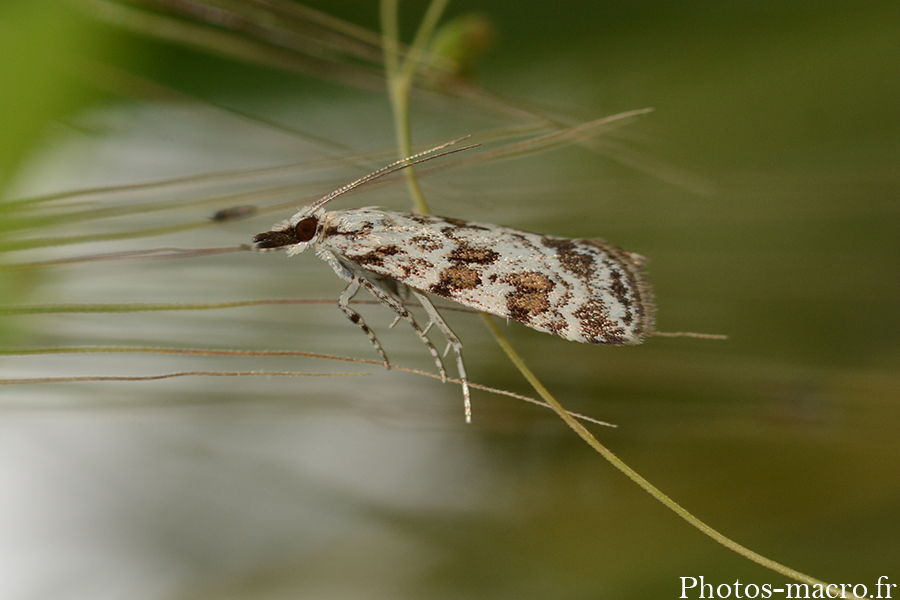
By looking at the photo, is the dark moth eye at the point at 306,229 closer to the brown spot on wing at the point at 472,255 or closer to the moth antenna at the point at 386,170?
the moth antenna at the point at 386,170

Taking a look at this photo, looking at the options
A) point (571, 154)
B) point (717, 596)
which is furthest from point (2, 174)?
point (571, 154)

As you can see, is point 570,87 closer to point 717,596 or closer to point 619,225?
point 619,225

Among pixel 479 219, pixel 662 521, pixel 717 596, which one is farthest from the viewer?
pixel 479 219

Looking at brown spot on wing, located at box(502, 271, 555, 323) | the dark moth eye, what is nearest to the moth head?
the dark moth eye

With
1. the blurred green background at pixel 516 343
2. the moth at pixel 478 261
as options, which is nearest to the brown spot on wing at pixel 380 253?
the moth at pixel 478 261

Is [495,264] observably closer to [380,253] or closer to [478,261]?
[478,261]

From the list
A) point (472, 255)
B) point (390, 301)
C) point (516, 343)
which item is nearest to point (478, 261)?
point (472, 255)

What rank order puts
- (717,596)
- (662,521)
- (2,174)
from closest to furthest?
1. (2,174)
2. (717,596)
3. (662,521)

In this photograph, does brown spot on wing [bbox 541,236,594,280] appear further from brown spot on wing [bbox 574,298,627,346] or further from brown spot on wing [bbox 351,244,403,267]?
brown spot on wing [bbox 351,244,403,267]
